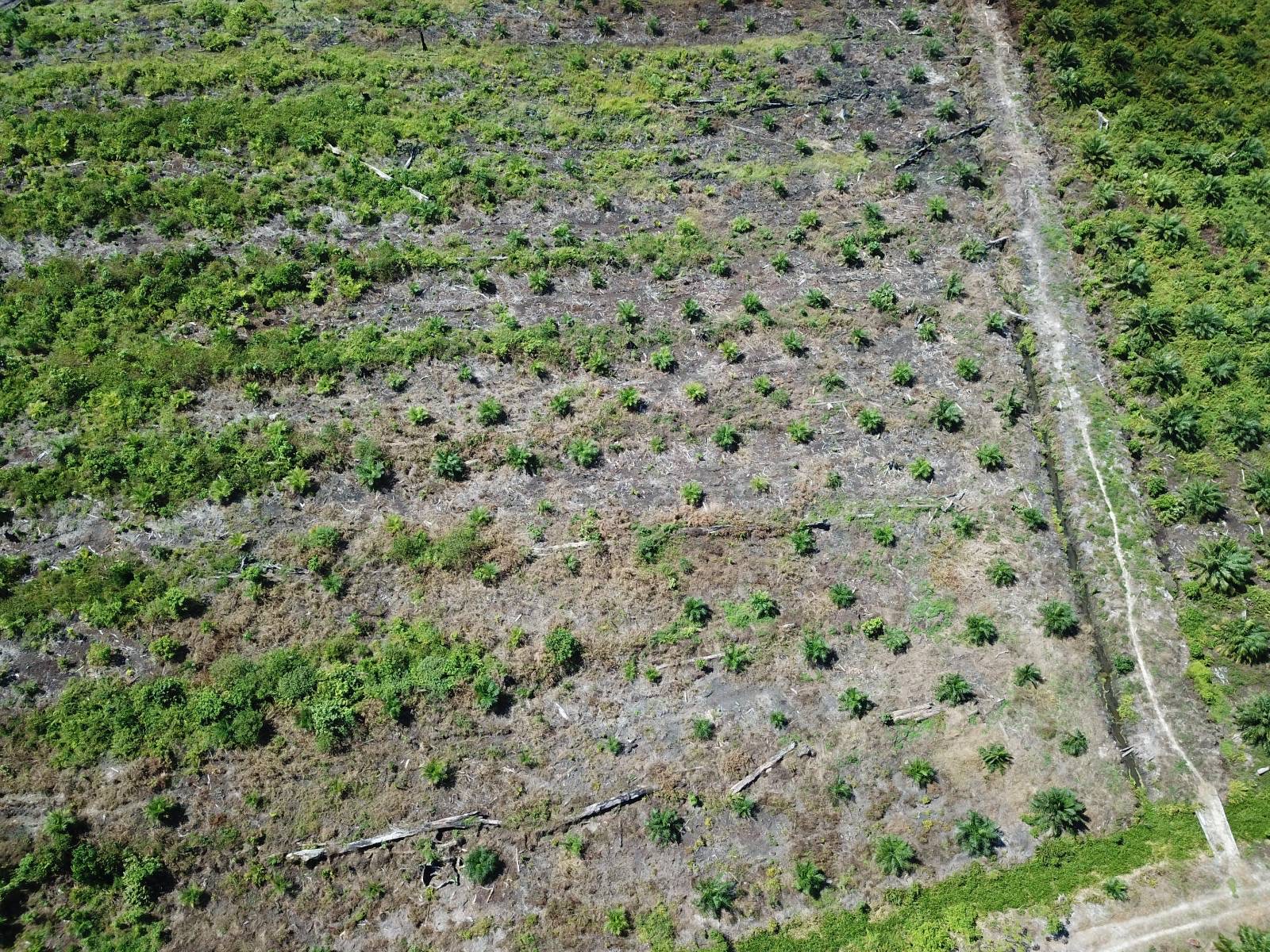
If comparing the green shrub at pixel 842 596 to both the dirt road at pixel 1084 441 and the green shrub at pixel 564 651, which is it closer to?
the green shrub at pixel 564 651

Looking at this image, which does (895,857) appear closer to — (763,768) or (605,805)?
(763,768)

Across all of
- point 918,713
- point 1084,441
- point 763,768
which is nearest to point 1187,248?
point 1084,441

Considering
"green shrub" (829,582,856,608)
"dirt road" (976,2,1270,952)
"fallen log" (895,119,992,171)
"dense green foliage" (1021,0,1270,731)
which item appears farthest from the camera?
"fallen log" (895,119,992,171)

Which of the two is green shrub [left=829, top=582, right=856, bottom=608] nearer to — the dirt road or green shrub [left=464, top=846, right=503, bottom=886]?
the dirt road

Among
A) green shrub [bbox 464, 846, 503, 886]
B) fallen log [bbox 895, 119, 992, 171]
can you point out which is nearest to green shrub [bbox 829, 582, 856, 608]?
Result: green shrub [bbox 464, 846, 503, 886]

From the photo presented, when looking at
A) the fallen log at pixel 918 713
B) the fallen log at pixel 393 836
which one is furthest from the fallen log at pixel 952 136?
the fallen log at pixel 393 836

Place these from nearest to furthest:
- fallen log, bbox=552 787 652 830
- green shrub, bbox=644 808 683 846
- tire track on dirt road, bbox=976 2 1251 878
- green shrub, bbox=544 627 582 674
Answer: green shrub, bbox=644 808 683 846
fallen log, bbox=552 787 652 830
tire track on dirt road, bbox=976 2 1251 878
green shrub, bbox=544 627 582 674
